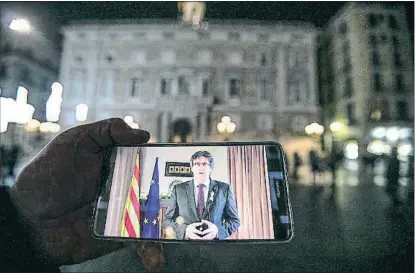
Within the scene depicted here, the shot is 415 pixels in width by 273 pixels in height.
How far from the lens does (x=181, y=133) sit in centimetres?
379

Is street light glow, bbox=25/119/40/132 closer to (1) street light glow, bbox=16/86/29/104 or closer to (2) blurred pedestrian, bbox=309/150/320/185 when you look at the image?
(1) street light glow, bbox=16/86/29/104

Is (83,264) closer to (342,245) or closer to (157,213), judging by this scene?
(157,213)

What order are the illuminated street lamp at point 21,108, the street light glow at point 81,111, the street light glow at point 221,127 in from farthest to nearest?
1. the street light glow at point 221,127
2. the street light glow at point 81,111
3. the illuminated street lamp at point 21,108

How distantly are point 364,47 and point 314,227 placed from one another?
10.5ft

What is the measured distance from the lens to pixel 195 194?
0.21 metres

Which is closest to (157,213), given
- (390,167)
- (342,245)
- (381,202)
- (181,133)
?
(342,245)

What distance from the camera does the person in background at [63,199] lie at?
0.75 feet

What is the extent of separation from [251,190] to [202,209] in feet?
0.15

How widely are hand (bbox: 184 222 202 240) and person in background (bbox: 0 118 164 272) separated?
0.15ft

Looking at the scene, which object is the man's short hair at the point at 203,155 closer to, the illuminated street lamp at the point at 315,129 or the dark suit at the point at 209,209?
the dark suit at the point at 209,209

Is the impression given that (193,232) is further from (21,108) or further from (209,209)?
(21,108)

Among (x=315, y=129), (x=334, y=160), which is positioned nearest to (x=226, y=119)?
Answer: (x=315, y=129)

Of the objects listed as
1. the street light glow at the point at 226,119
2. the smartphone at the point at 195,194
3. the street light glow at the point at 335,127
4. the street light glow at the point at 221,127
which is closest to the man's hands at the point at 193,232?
the smartphone at the point at 195,194

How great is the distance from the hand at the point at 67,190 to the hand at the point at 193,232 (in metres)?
0.09
